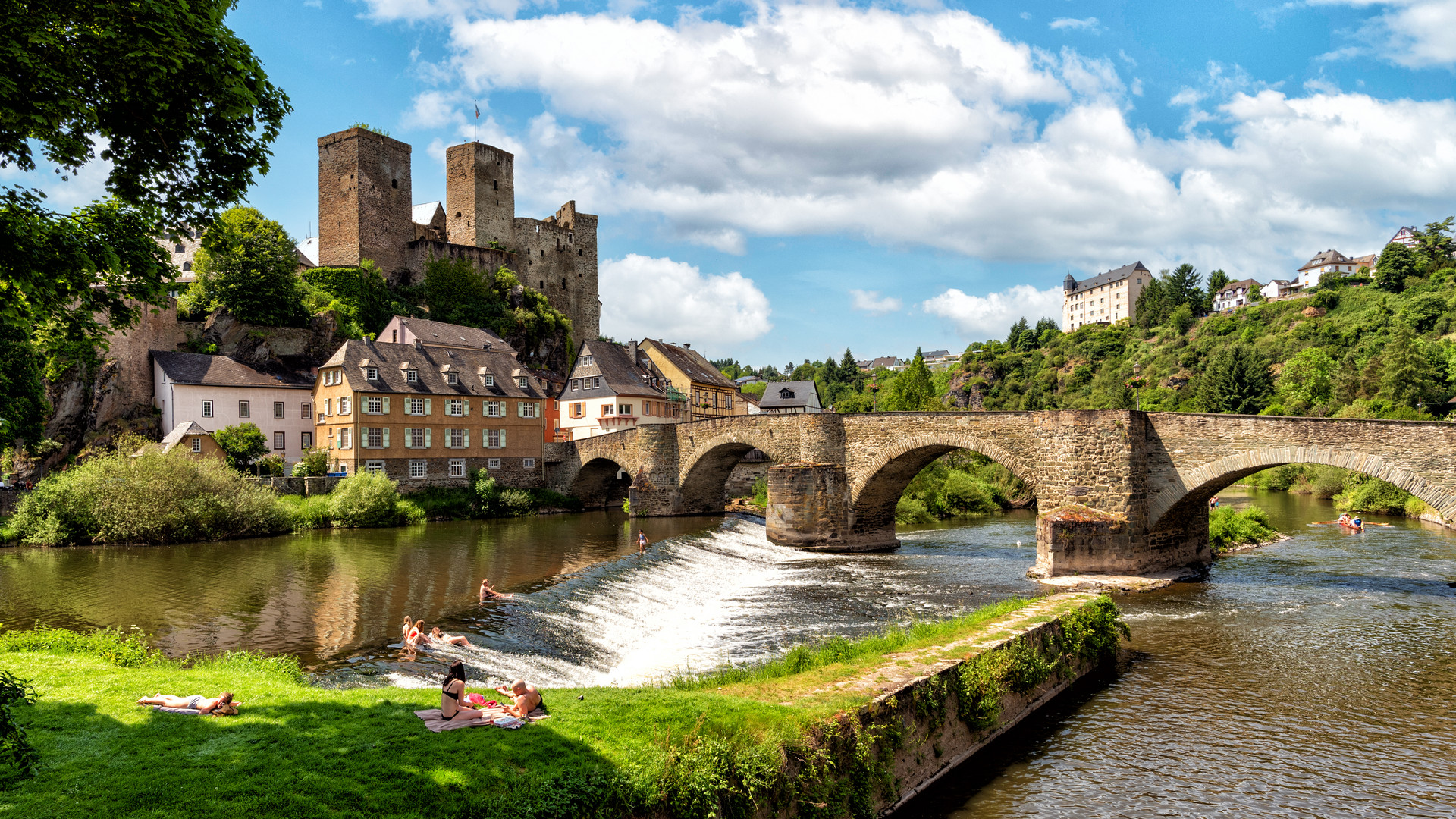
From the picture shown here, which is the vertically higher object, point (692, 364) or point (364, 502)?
point (692, 364)

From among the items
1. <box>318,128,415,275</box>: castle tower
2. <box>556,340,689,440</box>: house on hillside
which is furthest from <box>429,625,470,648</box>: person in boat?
<box>318,128,415,275</box>: castle tower

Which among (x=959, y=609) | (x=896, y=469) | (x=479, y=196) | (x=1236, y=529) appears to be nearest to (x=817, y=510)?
(x=896, y=469)

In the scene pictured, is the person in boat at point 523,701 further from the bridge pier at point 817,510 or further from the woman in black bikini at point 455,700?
the bridge pier at point 817,510

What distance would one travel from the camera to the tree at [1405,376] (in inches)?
1922

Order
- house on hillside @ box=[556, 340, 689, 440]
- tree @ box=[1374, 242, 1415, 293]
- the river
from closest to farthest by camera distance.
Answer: the river
house on hillside @ box=[556, 340, 689, 440]
tree @ box=[1374, 242, 1415, 293]

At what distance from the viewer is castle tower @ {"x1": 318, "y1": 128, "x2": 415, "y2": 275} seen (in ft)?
188

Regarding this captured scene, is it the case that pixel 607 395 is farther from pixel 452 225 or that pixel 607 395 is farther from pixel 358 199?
pixel 452 225

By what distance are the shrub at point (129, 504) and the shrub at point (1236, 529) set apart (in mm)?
34170

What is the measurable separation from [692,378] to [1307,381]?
45.1 meters

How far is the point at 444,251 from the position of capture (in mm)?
61000

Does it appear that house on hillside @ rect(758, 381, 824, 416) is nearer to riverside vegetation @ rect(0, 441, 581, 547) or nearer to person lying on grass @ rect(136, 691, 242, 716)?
riverside vegetation @ rect(0, 441, 581, 547)

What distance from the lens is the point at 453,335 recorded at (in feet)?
165

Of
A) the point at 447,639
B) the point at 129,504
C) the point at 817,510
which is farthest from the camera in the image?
the point at 817,510

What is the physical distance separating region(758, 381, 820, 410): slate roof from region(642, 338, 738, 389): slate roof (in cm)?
320
